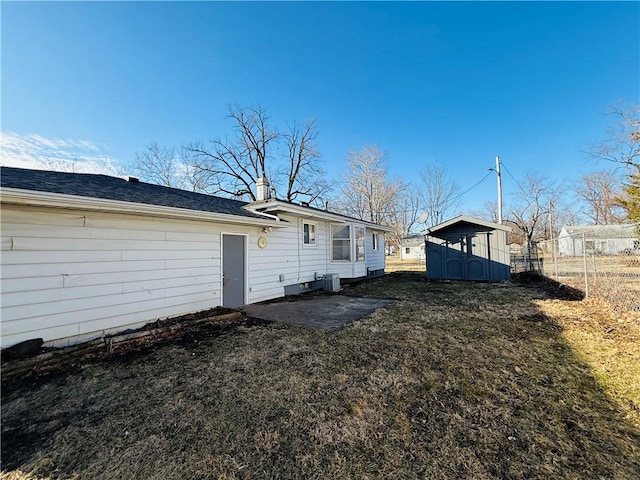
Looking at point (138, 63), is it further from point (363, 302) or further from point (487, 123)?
point (487, 123)

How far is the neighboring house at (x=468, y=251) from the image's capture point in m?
10.8

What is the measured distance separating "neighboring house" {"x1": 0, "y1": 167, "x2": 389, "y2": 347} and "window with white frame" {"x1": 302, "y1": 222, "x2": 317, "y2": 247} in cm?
157

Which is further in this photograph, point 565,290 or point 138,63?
point 138,63

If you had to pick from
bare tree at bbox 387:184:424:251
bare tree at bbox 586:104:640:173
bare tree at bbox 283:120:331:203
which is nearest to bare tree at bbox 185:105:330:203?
bare tree at bbox 283:120:331:203

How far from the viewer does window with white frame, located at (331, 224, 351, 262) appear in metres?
10.5

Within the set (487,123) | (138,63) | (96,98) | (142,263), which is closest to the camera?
(142,263)

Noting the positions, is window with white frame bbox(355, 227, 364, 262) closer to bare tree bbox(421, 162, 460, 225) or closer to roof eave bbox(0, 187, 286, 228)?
roof eave bbox(0, 187, 286, 228)

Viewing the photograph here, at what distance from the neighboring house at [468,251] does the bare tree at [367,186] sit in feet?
47.0

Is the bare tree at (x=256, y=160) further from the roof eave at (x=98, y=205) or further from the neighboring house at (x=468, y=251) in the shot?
the roof eave at (x=98, y=205)

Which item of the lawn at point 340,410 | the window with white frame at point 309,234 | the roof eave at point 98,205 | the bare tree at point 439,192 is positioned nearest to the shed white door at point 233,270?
the roof eave at point 98,205

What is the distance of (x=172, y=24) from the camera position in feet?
24.6

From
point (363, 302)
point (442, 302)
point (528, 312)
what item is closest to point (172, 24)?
point (363, 302)

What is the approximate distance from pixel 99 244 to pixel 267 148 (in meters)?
20.3

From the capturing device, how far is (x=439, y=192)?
3162 cm
